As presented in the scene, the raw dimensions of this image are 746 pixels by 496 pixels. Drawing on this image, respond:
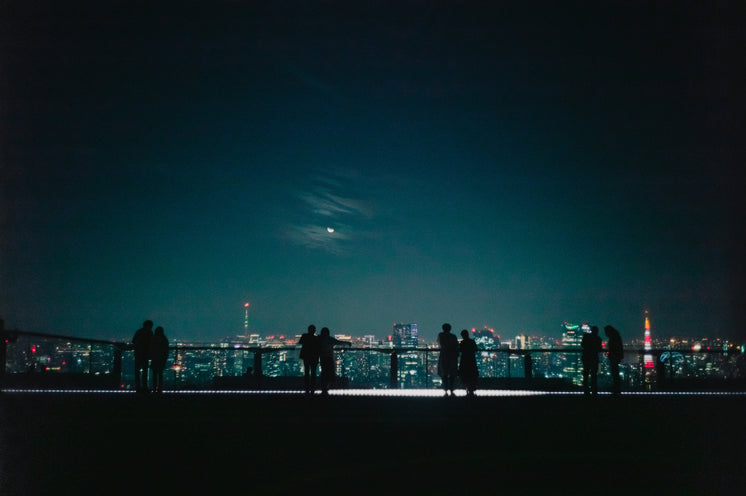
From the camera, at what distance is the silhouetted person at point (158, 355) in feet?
56.9

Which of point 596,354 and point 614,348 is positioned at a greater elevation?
point 614,348

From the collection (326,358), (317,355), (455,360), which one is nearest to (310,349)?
(317,355)

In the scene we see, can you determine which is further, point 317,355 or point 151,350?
point 151,350

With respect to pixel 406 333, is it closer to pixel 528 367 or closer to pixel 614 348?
pixel 528 367

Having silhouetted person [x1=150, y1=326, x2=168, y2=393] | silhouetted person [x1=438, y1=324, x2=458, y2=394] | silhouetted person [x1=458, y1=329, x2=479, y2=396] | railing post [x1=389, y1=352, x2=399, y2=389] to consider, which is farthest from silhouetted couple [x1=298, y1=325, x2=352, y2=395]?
railing post [x1=389, y1=352, x2=399, y2=389]

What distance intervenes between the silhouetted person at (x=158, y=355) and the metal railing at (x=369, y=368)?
9.34ft

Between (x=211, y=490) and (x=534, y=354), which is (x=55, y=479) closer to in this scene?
(x=211, y=490)

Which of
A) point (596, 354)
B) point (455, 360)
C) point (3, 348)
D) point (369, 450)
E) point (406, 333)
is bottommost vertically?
point (369, 450)

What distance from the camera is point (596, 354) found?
1744cm

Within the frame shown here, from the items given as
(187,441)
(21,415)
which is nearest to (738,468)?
(187,441)

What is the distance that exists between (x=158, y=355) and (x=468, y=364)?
28.8 feet

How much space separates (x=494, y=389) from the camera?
21891 mm

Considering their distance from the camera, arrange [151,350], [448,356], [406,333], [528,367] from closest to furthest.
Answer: [448,356], [151,350], [528,367], [406,333]

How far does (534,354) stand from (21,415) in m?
16.5
